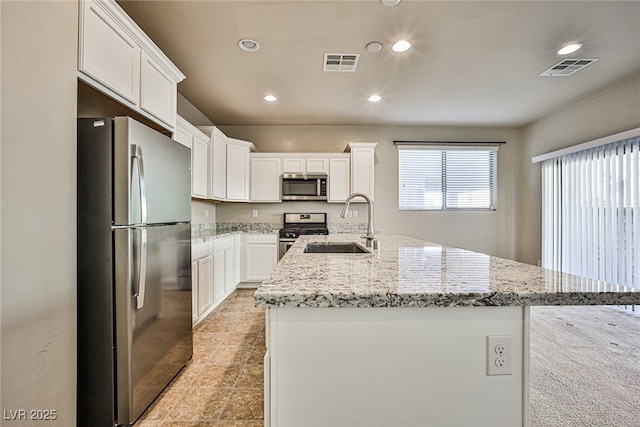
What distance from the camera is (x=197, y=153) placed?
3.20 metres

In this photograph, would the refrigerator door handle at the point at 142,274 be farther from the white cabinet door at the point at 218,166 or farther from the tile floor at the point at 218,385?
the white cabinet door at the point at 218,166

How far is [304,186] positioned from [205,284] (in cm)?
217

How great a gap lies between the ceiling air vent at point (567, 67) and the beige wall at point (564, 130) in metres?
0.84

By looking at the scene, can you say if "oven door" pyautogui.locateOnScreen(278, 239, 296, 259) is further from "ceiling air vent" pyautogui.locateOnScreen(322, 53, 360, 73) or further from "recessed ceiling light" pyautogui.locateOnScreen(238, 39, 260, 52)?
"recessed ceiling light" pyautogui.locateOnScreen(238, 39, 260, 52)

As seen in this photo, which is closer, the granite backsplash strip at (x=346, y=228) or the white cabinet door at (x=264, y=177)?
the white cabinet door at (x=264, y=177)

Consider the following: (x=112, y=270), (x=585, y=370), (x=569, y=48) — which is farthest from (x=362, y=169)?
(x=112, y=270)

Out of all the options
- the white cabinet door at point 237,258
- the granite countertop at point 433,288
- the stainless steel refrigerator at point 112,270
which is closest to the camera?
the granite countertop at point 433,288

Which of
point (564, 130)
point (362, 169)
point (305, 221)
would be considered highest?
point (564, 130)

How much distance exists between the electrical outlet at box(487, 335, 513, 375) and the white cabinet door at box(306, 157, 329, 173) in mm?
3897

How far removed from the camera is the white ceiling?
6.77 ft

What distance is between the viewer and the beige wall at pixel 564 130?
10.6ft

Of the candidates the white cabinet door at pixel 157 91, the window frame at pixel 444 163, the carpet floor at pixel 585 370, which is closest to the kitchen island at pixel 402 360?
the carpet floor at pixel 585 370

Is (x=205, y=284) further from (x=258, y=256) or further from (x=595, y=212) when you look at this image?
(x=595, y=212)

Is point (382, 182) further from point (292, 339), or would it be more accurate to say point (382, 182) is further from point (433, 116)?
point (292, 339)
